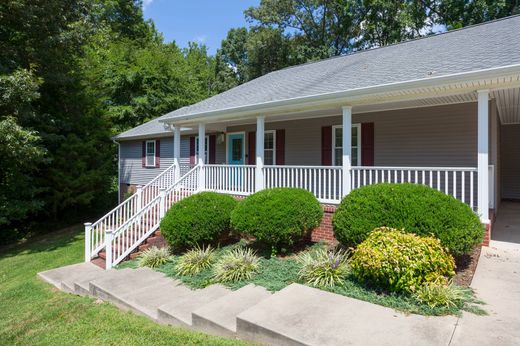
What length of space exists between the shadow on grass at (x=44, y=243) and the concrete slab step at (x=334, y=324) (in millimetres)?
9407

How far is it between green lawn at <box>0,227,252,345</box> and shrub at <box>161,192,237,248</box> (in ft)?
6.76

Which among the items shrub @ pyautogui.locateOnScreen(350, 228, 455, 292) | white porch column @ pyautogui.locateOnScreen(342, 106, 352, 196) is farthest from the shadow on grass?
shrub @ pyautogui.locateOnScreen(350, 228, 455, 292)

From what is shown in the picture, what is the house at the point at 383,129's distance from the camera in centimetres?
604

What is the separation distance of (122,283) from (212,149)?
342 inches

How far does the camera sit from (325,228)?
285 inches

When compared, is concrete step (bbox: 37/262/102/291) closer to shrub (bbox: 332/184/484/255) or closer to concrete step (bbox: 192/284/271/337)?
concrete step (bbox: 192/284/271/337)

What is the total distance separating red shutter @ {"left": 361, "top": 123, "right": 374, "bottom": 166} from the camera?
9375 millimetres

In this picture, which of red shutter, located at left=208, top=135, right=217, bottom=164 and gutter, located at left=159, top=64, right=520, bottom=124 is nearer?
gutter, located at left=159, top=64, right=520, bottom=124

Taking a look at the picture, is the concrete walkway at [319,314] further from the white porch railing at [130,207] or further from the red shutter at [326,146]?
the red shutter at [326,146]

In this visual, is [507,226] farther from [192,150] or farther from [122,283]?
[192,150]

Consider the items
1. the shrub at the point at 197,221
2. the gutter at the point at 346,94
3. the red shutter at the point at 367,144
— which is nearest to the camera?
the gutter at the point at 346,94

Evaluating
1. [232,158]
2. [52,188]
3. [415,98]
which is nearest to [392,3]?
[232,158]

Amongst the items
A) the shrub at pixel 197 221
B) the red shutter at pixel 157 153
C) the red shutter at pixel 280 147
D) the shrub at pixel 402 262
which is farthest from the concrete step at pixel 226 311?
the red shutter at pixel 157 153

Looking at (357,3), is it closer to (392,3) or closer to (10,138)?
(392,3)
